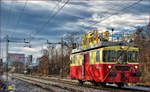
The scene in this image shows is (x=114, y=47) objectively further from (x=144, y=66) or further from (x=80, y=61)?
(x=144, y=66)

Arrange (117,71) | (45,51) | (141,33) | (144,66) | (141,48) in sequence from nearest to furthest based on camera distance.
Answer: (117,71) < (144,66) < (141,48) < (141,33) < (45,51)

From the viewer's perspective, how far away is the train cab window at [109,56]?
1622cm

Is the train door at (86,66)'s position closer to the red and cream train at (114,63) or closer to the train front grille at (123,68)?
the red and cream train at (114,63)

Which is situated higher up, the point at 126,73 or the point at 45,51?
the point at 45,51

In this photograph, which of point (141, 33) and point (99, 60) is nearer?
point (99, 60)

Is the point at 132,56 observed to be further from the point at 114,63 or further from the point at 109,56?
the point at 109,56

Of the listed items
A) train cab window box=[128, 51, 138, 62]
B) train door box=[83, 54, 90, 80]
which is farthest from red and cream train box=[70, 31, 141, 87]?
train door box=[83, 54, 90, 80]

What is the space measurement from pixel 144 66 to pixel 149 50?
1.90 meters

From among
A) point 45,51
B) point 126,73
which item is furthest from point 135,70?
point 45,51

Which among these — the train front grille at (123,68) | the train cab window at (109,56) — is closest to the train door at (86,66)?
the train cab window at (109,56)

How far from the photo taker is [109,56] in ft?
53.5

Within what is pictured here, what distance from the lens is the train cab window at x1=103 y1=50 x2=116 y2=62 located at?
53.2ft

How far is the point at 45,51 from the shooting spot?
68.5m

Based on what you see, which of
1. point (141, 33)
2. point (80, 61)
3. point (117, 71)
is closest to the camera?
point (117, 71)
